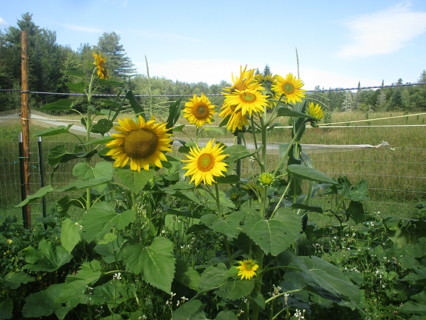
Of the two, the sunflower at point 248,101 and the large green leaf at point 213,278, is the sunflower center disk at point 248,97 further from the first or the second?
the large green leaf at point 213,278

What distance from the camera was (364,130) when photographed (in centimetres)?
534

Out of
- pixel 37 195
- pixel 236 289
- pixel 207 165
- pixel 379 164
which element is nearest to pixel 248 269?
pixel 236 289

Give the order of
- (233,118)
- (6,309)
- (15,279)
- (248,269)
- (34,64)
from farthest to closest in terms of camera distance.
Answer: (34,64) < (15,279) < (6,309) < (233,118) < (248,269)

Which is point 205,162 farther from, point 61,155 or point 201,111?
point 61,155

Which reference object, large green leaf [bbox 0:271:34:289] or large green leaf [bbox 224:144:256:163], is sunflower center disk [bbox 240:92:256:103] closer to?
large green leaf [bbox 224:144:256:163]

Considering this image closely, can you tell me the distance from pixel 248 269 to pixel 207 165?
16.3 inches

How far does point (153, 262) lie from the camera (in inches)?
58.2

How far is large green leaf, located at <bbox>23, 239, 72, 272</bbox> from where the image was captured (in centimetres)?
195

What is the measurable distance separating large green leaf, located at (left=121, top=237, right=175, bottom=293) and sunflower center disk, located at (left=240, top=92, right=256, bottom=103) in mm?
649

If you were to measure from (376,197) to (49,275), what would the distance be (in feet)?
14.1

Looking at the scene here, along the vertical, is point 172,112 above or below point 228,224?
above

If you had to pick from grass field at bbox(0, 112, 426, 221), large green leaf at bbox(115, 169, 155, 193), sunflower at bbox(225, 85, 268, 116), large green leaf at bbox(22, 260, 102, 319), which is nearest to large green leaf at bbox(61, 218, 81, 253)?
large green leaf at bbox(22, 260, 102, 319)

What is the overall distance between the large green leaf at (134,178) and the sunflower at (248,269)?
481 mm

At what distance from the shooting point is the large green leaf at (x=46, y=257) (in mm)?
1950
